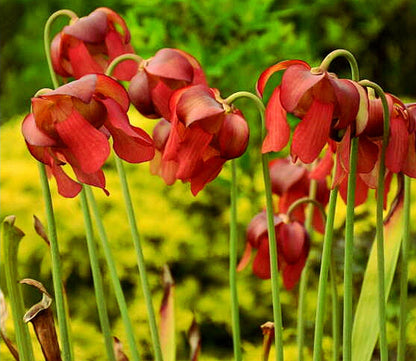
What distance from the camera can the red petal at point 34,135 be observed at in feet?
3.15

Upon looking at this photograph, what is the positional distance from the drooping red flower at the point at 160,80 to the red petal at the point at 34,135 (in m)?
0.18

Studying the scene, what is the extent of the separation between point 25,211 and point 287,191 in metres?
1.13

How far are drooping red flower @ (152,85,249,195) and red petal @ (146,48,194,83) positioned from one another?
1.8 inches

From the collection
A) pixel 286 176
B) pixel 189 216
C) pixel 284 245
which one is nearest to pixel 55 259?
pixel 284 245

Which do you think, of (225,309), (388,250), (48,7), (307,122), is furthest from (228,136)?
(48,7)

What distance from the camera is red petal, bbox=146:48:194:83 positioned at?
1.08 meters

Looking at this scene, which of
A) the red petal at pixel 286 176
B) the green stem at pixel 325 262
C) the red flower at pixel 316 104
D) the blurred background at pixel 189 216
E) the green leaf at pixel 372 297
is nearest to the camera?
the red flower at pixel 316 104

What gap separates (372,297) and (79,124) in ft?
1.95

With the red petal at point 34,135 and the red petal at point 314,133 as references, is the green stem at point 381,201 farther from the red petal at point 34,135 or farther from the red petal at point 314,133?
the red petal at point 34,135

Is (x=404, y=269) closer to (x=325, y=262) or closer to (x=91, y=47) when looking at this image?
(x=325, y=262)

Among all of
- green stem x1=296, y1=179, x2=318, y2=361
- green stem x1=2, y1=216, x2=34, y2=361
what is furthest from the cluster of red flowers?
green stem x1=296, y1=179, x2=318, y2=361

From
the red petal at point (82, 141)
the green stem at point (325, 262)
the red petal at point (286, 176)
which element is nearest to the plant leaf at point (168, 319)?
the red petal at point (286, 176)

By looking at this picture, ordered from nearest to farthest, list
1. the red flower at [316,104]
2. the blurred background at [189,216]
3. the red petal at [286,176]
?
the red flower at [316,104], the red petal at [286,176], the blurred background at [189,216]

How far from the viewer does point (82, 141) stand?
0.96 m
